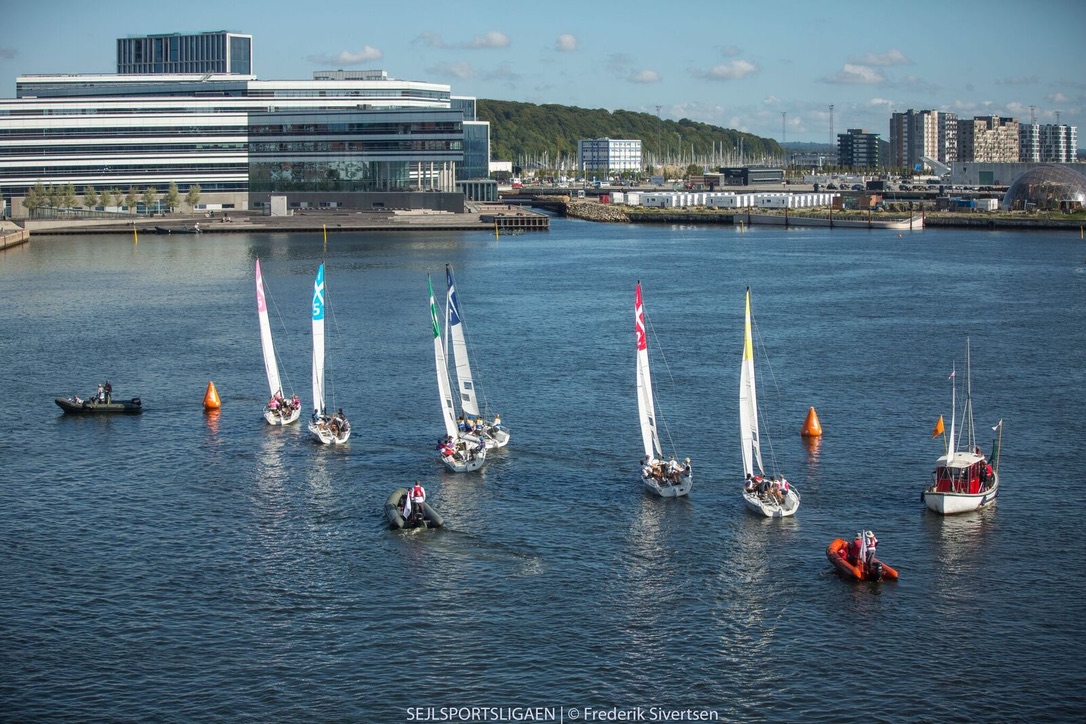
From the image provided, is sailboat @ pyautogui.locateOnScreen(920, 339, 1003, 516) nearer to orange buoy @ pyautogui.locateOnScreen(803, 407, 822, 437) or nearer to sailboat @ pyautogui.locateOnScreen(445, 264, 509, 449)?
orange buoy @ pyautogui.locateOnScreen(803, 407, 822, 437)

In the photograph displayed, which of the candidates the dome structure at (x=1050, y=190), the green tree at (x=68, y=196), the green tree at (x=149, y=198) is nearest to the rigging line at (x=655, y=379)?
the green tree at (x=149, y=198)

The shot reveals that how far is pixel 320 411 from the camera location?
51.4 meters

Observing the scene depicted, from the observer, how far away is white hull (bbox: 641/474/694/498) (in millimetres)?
41531

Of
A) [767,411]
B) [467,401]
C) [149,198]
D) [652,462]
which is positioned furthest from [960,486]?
[149,198]

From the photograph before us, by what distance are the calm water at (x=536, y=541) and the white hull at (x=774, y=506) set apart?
1.47 ft

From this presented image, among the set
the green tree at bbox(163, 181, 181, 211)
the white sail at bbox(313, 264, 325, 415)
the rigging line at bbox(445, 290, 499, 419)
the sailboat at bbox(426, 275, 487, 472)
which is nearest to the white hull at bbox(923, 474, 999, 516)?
the sailboat at bbox(426, 275, 487, 472)

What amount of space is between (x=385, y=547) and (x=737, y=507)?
11112mm

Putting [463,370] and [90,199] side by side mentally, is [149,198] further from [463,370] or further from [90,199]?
[463,370]

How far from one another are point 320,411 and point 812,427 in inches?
752

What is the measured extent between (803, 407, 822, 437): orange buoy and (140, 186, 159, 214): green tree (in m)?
137

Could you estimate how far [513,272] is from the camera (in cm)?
11675

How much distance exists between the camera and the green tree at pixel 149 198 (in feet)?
558

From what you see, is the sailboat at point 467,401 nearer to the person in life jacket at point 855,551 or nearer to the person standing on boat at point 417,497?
the person standing on boat at point 417,497

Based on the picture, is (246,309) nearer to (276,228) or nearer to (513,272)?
(513,272)
